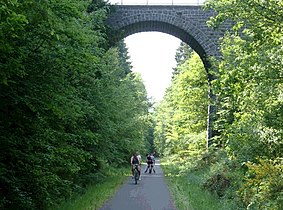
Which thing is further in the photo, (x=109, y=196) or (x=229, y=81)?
(x=109, y=196)

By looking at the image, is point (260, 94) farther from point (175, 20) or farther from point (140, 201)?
point (175, 20)

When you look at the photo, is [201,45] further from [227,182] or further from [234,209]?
[234,209]

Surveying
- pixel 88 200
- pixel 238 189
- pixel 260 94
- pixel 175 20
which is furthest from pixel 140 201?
pixel 175 20

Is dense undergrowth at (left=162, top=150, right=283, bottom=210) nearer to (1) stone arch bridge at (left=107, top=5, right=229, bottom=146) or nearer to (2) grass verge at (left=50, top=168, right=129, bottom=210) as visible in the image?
(2) grass verge at (left=50, top=168, right=129, bottom=210)

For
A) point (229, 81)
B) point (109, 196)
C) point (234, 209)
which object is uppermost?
point (229, 81)

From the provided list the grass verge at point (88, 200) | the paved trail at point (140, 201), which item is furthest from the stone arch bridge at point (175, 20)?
the grass verge at point (88, 200)

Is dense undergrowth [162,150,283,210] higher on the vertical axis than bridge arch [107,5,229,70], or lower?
lower

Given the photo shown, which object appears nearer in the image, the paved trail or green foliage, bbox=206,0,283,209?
green foliage, bbox=206,0,283,209

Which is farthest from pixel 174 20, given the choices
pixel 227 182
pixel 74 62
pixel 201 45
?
pixel 74 62

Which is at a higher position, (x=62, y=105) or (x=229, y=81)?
(x=229, y=81)

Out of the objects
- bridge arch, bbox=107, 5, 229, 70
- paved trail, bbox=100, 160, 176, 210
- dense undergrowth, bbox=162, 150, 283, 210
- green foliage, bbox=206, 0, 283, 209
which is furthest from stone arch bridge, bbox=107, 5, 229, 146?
green foliage, bbox=206, 0, 283, 209

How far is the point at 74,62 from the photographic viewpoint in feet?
26.1

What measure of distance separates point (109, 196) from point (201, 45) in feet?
37.4

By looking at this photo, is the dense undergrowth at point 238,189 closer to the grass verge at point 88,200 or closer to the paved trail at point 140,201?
the paved trail at point 140,201
